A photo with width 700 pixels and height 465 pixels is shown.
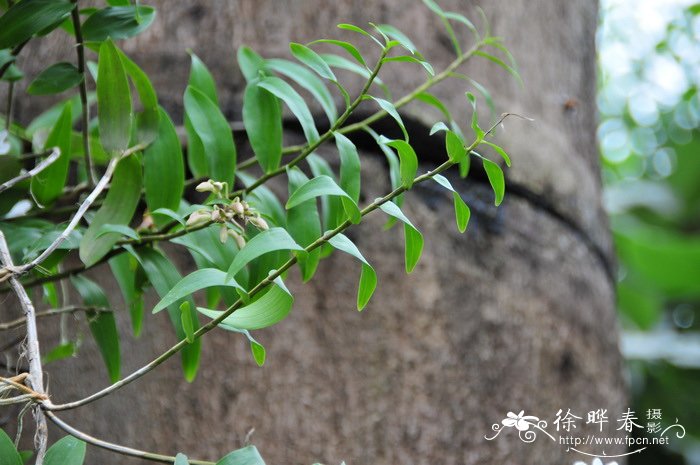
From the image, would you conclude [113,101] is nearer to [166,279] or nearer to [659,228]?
[166,279]

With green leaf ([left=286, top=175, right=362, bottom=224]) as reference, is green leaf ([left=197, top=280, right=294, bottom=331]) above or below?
below

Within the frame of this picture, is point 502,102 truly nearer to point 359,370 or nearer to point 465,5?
Result: point 465,5

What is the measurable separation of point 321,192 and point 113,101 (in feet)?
0.65

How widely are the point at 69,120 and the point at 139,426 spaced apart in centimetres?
29

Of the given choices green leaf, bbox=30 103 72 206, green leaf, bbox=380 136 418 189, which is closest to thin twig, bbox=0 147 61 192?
green leaf, bbox=30 103 72 206

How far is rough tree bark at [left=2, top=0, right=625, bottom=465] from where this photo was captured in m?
0.70

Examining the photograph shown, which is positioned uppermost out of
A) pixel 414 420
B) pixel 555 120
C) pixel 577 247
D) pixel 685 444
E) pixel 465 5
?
pixel 465 5

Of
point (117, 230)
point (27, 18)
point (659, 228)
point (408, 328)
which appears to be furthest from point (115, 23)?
point (659, 228)

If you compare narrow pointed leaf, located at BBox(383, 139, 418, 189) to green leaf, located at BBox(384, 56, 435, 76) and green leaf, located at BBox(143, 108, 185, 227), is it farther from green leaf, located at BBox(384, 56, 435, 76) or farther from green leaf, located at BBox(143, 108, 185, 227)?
green leaf, located at BBox(143, 108, 185, 227)

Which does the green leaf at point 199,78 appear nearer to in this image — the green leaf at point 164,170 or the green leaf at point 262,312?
the green leaf at point 164,170

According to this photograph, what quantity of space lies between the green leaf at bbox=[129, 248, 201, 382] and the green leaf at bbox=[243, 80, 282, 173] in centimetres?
10

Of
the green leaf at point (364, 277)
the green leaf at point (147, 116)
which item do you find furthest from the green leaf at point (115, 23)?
the green leaf at point (364, 277)

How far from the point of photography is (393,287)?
755mm

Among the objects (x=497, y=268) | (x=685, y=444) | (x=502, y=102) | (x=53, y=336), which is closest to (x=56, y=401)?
(x=53, y=336)
